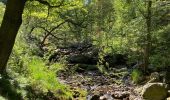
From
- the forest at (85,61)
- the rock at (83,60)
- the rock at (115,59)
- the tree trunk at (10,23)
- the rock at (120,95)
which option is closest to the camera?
the tree trunk at (10,23)

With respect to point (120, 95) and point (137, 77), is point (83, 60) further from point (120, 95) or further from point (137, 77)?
point (120, 95)

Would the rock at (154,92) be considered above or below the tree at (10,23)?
below

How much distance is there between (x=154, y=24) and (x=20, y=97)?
1459cm

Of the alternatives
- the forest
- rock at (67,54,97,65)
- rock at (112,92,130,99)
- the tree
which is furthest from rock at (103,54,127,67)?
the tree

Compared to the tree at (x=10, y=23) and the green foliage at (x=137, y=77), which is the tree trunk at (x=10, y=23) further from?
the green foliage at (x=137, y=77)

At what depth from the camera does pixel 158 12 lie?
831 inches

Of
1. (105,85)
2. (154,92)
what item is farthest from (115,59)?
(154,92)

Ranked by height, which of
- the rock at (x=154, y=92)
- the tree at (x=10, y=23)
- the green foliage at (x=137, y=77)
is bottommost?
the green foliage at (x=137, y=77)

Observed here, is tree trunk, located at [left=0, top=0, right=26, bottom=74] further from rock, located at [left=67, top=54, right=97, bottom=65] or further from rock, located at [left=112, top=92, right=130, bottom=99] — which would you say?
rock, located at [left=67, top=54, right=97, bottom=65]

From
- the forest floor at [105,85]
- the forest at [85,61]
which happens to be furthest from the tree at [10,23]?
the forest floor at [105,85]

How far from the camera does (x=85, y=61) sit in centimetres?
3136

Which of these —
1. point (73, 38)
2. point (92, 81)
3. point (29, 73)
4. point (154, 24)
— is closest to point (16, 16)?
point (29, 73)

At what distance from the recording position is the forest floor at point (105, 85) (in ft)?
48.3

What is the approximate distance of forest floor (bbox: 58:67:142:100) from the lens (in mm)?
14711
